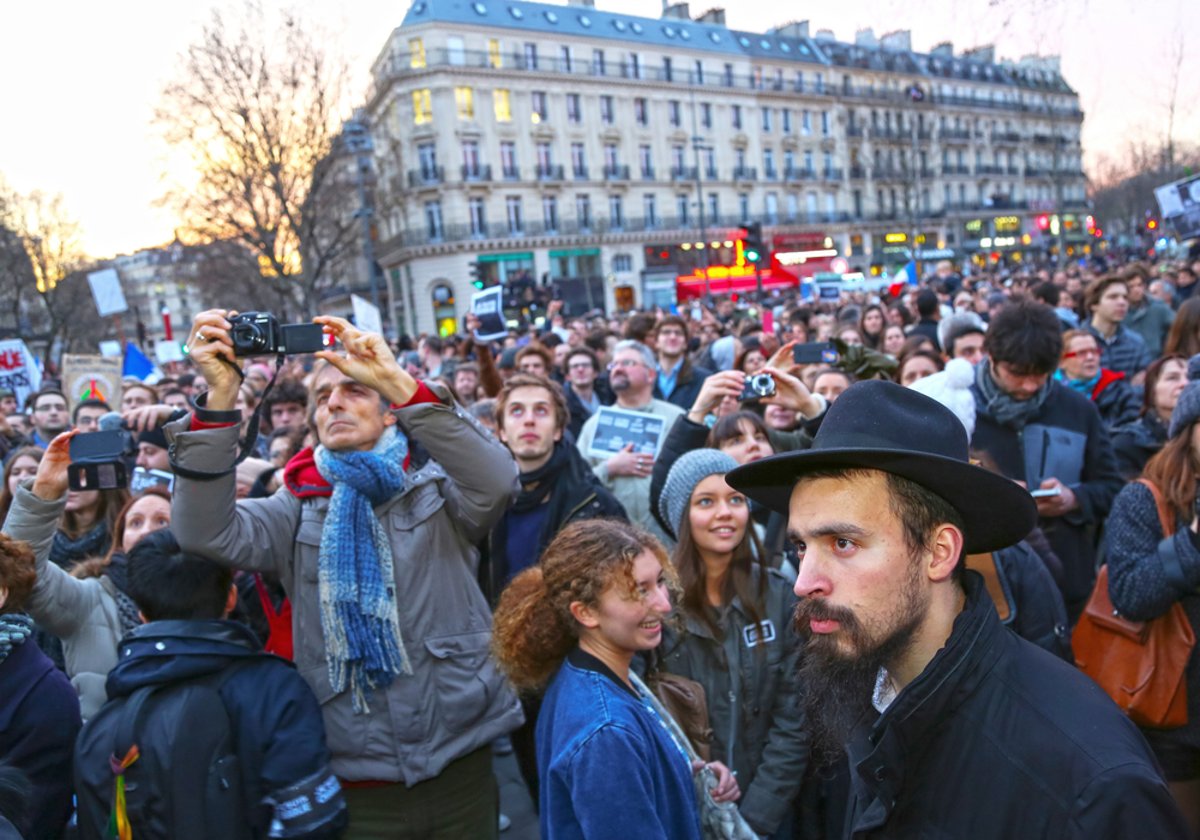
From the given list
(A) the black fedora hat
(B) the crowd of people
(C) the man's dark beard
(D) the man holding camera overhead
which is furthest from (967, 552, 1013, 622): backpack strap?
(D) the man holding camera overhead

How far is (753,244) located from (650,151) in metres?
38.0

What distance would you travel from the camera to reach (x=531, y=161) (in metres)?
46.8

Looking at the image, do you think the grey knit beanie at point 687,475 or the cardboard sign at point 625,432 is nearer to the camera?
the grey knit beanie at point 687,475

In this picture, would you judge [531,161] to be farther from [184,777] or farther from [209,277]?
[184,777]

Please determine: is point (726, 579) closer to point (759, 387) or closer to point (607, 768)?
point (759, 387)

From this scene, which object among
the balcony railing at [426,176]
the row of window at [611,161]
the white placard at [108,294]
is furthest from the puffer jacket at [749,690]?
the row of window at [611,161]

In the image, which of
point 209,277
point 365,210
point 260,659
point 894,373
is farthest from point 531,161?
point 260,659

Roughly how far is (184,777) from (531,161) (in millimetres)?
47162

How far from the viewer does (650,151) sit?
5100 cm

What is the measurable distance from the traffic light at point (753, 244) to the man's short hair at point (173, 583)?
13.6 meters

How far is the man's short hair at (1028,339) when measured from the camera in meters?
3.87

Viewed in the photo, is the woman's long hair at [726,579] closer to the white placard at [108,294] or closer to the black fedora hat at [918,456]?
the black fedora hat at [918,456]

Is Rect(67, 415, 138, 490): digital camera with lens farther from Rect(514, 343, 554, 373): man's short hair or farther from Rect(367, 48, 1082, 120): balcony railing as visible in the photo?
Rect(367, 48, 1082, 120): balcony railing

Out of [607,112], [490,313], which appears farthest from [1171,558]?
[607,112]
